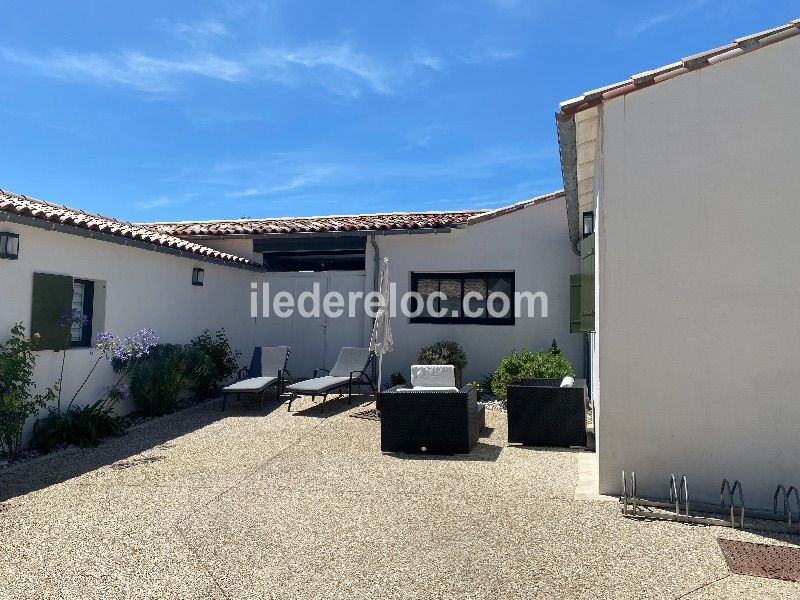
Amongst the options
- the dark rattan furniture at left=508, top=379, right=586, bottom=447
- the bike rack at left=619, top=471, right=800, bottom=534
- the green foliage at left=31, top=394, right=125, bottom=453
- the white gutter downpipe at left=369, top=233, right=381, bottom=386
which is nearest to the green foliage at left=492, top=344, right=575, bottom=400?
the dark rattan furniture at left=508, top=379, right=586, bottom=447

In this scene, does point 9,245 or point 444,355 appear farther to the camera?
point 444,355

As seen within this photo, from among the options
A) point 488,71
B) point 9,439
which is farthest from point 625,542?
point 488,71

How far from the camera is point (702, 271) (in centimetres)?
468

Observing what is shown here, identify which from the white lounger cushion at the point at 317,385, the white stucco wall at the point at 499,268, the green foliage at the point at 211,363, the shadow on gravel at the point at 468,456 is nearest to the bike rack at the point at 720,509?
the shadow on gravel at the point at 468,456

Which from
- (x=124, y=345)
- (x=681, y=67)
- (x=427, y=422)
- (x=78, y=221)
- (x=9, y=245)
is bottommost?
(x=427, y=422)

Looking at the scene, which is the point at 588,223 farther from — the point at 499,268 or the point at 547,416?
the point at 499,268

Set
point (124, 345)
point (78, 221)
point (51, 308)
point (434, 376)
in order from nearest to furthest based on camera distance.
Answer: point (51, 308) < point (78, 221) < point (124, 345) < point (434, 376)

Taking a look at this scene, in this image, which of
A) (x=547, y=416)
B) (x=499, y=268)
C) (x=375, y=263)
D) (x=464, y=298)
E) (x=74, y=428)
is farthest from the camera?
(x=375, y=263)

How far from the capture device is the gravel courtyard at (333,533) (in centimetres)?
323

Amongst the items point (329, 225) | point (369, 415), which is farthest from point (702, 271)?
point (329, 225)

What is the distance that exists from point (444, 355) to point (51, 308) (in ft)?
21.8

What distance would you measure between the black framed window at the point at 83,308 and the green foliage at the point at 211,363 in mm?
1837

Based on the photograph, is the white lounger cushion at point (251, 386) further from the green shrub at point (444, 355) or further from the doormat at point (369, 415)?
the green shrub at point (444, 355)

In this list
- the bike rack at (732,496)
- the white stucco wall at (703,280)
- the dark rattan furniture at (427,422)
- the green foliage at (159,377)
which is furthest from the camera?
the green foliage at (159,377)
